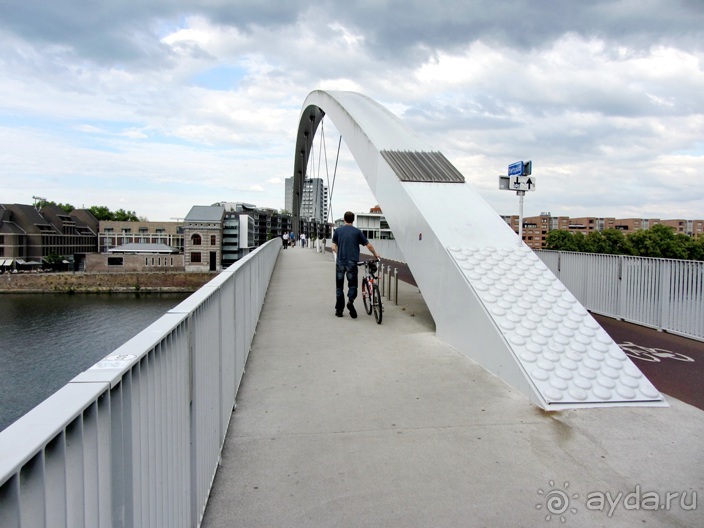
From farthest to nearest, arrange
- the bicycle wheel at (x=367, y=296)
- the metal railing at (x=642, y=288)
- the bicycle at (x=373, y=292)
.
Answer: the bicycle wheel at (x=367, y=296)
the bicycle at (x=373, y=292)
the metal railing at (x=642, y=288)

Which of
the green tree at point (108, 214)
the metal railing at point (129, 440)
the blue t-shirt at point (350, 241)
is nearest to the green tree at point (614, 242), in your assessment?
the blue t-shirt at point (350, 241)

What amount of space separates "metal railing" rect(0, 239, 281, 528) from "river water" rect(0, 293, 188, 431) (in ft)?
66.9

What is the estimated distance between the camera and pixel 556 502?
9.21 ft

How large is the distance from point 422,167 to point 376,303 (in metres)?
3.32

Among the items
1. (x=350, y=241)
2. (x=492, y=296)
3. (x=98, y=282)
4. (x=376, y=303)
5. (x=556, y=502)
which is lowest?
(x=98, y=282)

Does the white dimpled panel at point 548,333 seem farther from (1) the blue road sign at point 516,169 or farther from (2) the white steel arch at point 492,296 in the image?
(1) the blue road sign at point 516,169

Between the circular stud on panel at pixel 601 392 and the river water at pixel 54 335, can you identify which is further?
the river water at pixel 54 335

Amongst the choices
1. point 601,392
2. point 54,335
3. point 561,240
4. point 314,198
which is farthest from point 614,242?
point 601,392

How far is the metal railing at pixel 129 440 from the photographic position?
1000 millimetres

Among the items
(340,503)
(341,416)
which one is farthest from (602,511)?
(341,416)

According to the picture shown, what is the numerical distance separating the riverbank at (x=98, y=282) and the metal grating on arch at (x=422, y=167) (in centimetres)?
6683

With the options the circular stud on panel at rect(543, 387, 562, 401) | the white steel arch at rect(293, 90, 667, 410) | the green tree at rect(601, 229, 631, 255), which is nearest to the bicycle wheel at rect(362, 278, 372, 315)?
the white steel arch at rect(293, 90, 667, 410)

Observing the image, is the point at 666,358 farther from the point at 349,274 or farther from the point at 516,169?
the point at 349,274

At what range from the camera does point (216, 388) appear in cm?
313
